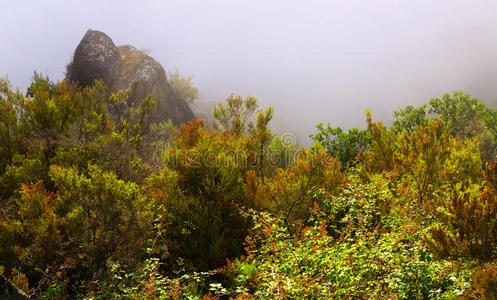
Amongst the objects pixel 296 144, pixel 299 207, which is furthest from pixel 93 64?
pixel 299 207

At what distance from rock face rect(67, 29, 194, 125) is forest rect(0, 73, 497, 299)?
15.9m

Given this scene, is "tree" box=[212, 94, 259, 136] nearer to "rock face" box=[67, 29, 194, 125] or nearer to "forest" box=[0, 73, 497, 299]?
"forest" box=[0, 73, 497, 299]

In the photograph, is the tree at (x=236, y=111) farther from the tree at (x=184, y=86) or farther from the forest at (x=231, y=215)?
the tree at (x=184, y=86)

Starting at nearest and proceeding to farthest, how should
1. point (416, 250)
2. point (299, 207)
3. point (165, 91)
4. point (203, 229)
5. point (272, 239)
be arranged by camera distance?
point (416, 250), point (272, 239), point (203, 229), point (299, 207), point (165, 91)

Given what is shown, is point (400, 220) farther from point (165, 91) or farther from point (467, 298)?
point (165, 91)

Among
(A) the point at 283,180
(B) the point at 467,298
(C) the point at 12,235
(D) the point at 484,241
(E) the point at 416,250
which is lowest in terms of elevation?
(C) the point at 12,235

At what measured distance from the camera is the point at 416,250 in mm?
3865

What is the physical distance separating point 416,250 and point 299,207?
4010mm

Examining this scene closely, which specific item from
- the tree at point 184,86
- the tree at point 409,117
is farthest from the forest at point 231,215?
the tree at point 184,86

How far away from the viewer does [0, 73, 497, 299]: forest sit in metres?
3.65

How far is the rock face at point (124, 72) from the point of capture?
2558 cm

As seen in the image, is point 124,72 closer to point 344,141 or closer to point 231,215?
point 344,141

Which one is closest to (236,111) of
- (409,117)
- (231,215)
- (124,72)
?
(231,215)

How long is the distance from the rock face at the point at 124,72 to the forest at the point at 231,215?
15893 millimetres
